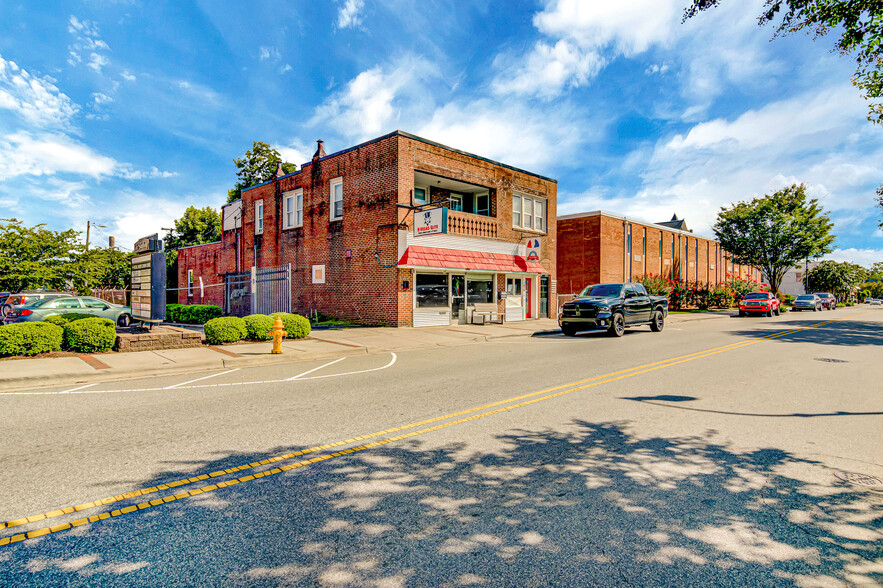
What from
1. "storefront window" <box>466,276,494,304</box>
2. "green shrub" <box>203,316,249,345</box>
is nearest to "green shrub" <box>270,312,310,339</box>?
"green shrub" <box>203,316,249,345</box>

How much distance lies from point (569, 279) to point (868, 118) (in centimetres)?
2013

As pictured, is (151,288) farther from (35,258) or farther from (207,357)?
(35,258)

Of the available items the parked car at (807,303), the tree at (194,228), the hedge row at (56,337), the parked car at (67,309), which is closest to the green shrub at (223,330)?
the hedge row at (56,337)

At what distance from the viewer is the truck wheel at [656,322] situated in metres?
19.7

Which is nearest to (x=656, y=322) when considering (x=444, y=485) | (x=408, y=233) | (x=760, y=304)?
(x=408, y=233)

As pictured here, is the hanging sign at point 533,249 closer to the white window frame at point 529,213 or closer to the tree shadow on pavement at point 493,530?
the white window frame at point 529,213

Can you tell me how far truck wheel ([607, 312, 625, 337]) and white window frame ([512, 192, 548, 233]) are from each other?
29.3 feet

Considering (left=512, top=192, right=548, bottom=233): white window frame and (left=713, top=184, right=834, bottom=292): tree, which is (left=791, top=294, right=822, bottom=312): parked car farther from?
(left=512, top=192, right=548, bottom=233): white window frame

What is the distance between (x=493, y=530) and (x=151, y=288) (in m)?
14.1

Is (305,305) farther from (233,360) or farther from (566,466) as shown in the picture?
(566,466)

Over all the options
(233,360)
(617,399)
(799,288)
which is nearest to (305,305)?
(233,360)

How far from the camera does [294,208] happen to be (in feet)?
82.7

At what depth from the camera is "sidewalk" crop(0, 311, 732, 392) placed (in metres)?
8.63

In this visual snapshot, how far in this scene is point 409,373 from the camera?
367 inches
